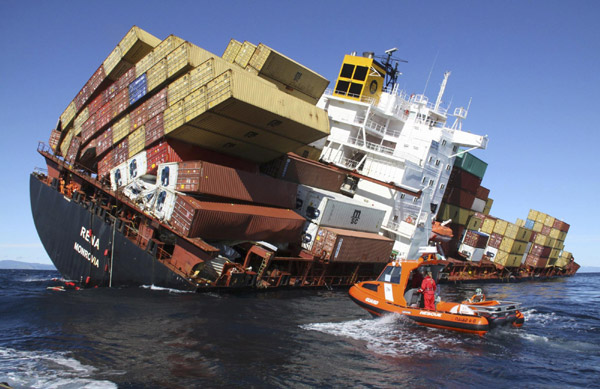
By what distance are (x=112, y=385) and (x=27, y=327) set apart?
6729 millimetres

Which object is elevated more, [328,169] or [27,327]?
[328,169]

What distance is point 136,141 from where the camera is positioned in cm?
2495

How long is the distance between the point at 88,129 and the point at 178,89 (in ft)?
34.6

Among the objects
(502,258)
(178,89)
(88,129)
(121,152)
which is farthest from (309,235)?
(502,258)

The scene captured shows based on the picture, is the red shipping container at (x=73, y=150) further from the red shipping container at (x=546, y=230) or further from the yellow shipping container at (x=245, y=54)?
the red shipping container at (x=546, y=230)

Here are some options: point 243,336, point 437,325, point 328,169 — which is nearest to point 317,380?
point 243,336

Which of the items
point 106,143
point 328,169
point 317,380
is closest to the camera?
point 317,380

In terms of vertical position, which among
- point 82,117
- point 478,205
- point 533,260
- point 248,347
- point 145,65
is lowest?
point 248,347

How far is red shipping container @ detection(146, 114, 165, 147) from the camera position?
23.1 meters

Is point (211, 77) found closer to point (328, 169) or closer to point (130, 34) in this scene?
point (130, 34)

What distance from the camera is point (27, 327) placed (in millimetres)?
14266

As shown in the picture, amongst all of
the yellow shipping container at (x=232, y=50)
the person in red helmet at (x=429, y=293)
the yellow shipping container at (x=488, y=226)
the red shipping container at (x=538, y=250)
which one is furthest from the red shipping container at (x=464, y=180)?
the person in red helmet at (x=429, y=293)

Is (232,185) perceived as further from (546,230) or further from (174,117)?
(546,230)

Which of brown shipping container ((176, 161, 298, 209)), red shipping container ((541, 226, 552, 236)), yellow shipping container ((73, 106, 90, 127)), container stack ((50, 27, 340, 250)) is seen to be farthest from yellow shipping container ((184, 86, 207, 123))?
red shipping container ((541, 226, 552, 236))
